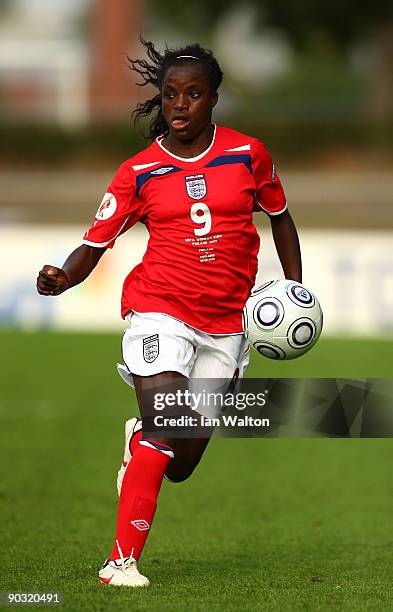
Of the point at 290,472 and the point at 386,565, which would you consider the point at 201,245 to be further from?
the point at 290,472

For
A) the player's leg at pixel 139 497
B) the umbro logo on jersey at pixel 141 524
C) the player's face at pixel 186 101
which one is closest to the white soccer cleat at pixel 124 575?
the player's leg at pixel 139 497

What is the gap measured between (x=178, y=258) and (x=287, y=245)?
1.91 feet

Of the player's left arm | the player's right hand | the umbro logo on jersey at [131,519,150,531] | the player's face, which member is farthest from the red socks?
the player's face

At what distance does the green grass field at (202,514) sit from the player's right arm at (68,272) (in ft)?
3.99

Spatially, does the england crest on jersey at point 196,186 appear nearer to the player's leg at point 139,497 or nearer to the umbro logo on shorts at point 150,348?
the umbro logo on shorts at point 150,348

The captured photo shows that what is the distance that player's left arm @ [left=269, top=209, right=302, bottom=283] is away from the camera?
5.94 meters

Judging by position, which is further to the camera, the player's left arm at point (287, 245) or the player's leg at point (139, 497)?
the player's left arm at point (287, 245)

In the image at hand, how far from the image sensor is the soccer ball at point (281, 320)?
5605 millimetres

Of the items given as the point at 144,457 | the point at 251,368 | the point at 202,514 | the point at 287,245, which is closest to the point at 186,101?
the point at 287,245

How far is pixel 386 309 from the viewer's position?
16.4m

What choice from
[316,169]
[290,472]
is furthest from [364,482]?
[316,169]

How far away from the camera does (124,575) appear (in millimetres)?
5418

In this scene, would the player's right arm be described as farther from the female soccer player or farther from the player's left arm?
the player's left arm

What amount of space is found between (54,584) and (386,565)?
1.64 m
